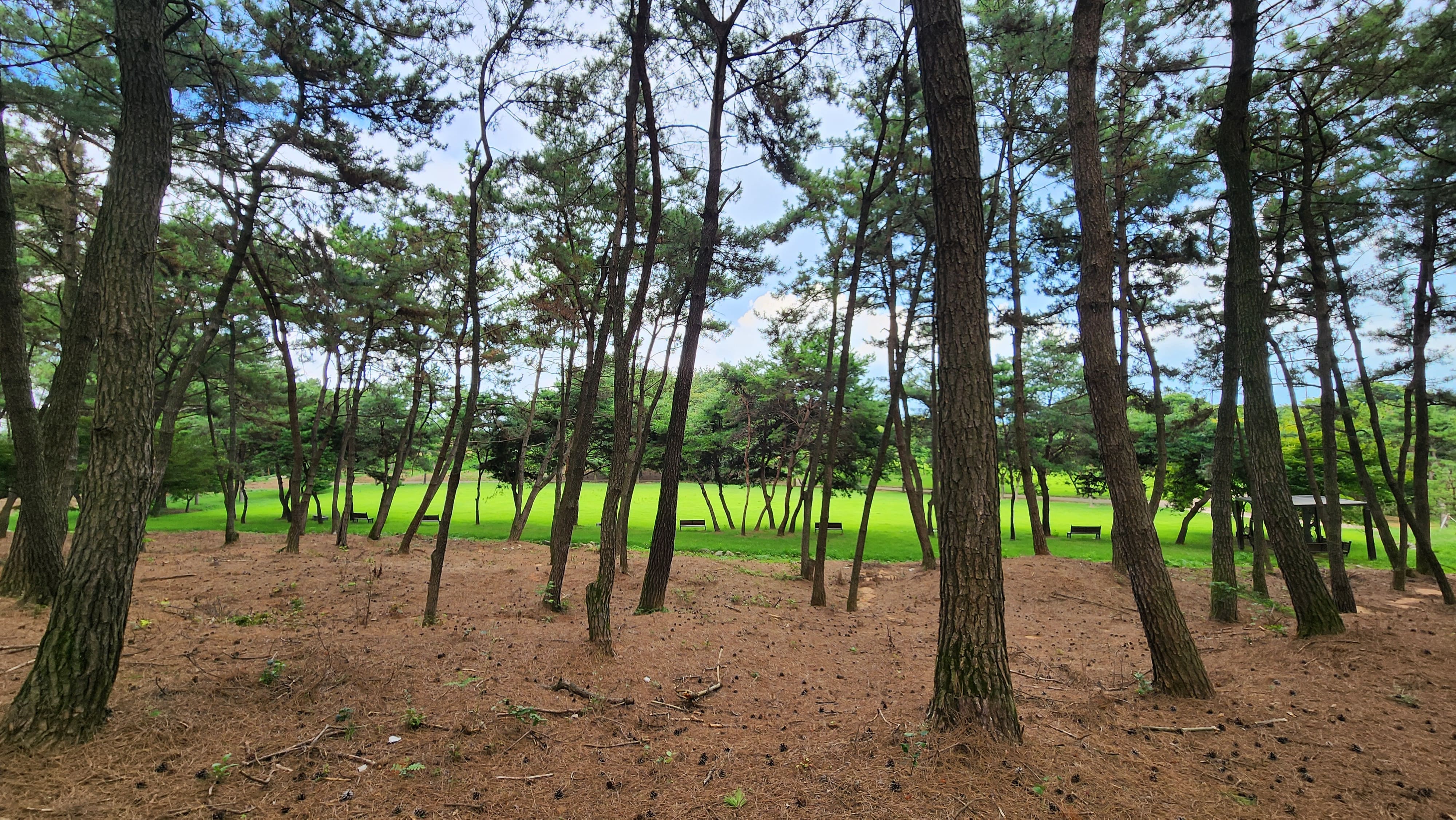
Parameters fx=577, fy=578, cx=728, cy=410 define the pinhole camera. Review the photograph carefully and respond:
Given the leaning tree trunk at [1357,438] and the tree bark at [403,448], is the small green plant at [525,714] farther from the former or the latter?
the tree bark at [403,448]

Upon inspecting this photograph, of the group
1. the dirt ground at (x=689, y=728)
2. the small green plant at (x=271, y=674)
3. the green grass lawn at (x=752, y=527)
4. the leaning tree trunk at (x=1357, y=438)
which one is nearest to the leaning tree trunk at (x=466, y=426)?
the dirt ground at (x=689, y=728)

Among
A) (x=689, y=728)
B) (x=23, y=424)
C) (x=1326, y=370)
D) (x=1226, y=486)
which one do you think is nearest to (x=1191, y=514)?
(x=1326, y=370)

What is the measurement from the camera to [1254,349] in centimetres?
562

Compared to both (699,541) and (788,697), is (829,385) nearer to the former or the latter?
(788,697)

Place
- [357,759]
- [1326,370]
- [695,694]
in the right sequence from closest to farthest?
1. [357,759]
2. [695,694]
3. [1326,370]

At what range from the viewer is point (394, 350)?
16.2m

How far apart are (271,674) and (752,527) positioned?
25.4 meters

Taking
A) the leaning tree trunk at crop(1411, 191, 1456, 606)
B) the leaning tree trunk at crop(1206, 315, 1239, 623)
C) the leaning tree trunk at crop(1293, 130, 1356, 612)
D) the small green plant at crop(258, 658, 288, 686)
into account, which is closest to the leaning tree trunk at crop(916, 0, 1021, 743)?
the small green plant at crop(258, 658, 288, 686)

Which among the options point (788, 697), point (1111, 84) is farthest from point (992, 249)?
point (788, 697)

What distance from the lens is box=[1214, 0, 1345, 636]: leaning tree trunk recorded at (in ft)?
17.4

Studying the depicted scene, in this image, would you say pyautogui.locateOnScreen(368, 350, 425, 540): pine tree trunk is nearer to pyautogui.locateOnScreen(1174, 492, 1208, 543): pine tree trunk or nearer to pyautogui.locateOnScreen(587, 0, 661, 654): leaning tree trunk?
pyautogui.locateOnScreen(587, 0, 661, 654): leaning tree trunk

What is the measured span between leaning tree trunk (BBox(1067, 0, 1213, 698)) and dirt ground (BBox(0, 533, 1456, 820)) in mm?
349

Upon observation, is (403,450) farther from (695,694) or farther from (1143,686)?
(1143,686)

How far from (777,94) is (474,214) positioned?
4.22 metres
